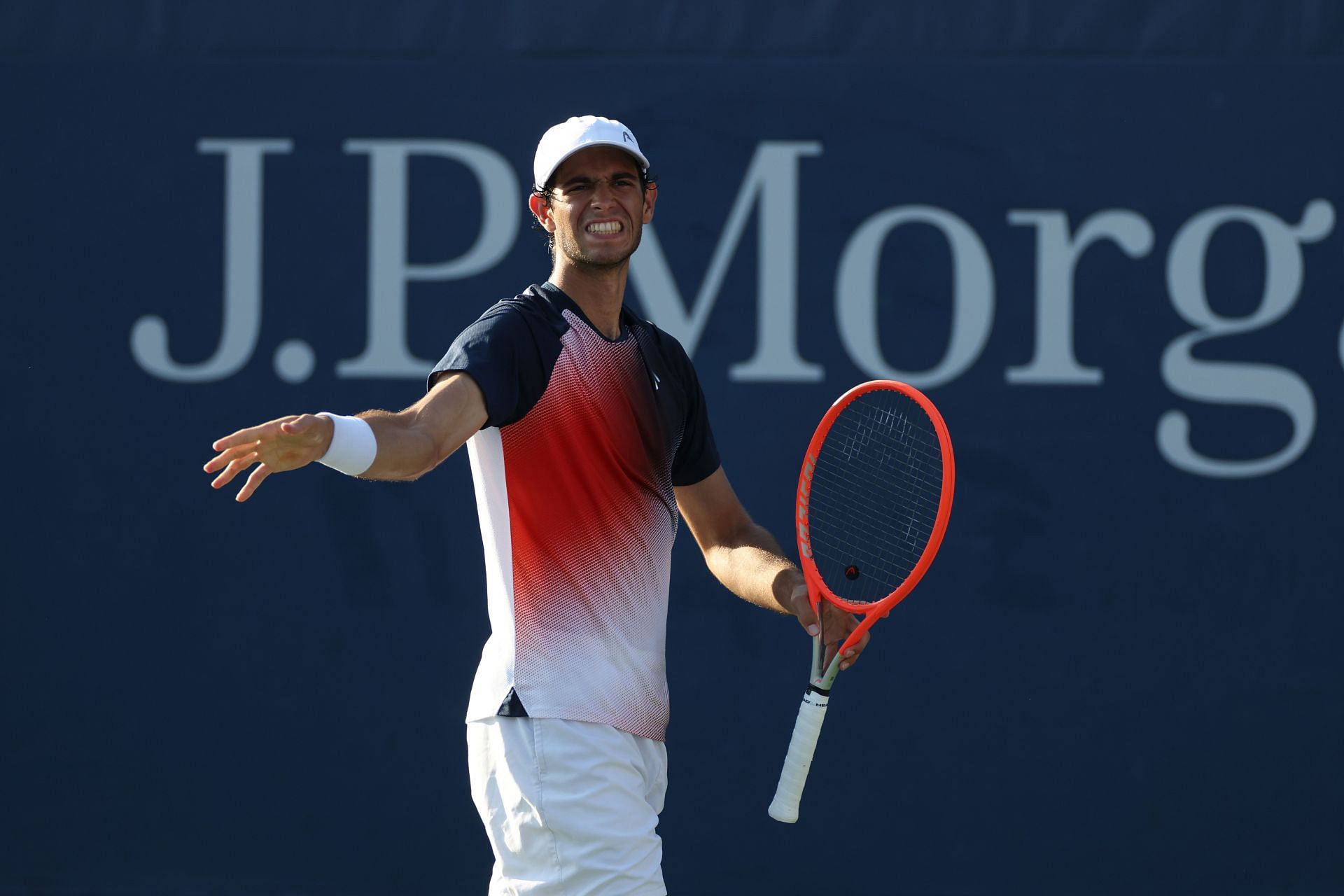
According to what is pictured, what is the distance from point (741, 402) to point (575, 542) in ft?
5.42

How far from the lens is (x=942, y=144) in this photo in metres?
4.13

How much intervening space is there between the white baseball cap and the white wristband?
2.29 ft

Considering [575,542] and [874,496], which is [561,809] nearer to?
[575,542]

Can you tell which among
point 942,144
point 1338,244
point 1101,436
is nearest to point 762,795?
point 1101,436

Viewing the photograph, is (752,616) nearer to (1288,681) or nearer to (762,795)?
(762,795)

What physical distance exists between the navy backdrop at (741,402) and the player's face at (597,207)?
1.48 m

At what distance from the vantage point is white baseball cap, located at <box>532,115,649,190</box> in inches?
103

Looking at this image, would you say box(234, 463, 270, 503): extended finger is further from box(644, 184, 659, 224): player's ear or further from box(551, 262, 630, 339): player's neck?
box(644, 184, 659, 224): player's ear

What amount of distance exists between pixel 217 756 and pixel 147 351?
1.07 metres

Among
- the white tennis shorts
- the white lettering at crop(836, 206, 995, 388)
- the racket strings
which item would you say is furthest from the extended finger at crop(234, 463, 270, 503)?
the white lettering at crop(836, 206, 995, 388)

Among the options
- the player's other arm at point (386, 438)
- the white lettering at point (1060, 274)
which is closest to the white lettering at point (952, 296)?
the white lettering at point (1060, 274)

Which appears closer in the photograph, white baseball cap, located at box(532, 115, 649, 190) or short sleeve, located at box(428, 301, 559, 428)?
short sleeve, located at box(428, 301, 559, 428)

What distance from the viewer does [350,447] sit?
6.86ft

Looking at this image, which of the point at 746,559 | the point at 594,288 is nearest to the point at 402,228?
the point at 594,288
